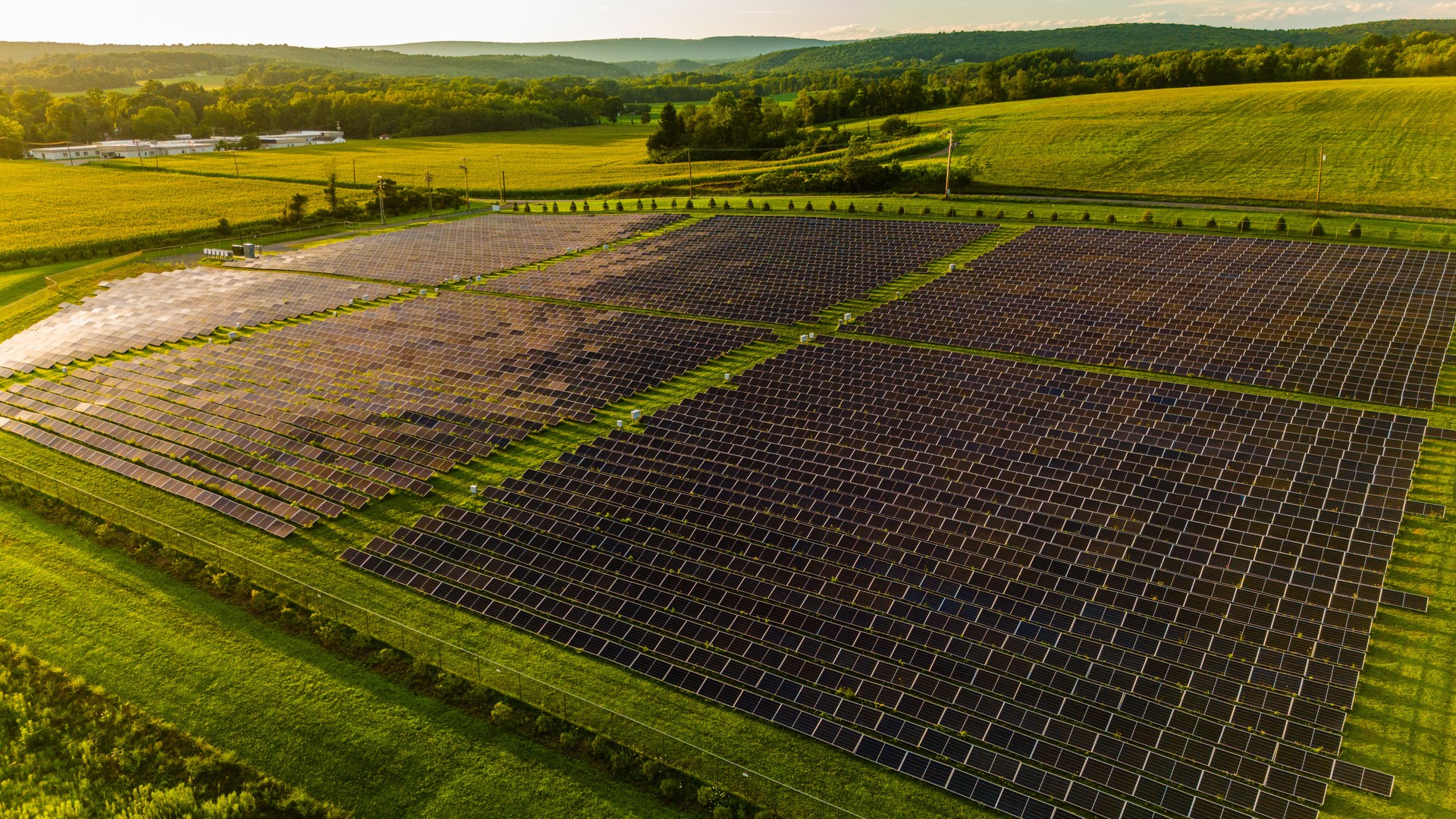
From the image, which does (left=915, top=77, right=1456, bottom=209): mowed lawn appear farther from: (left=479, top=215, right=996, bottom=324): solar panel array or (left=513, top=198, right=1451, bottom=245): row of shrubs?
(left=479, top=215, right=996, bottom=324): solar panel array

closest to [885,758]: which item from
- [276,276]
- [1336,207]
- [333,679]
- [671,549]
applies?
[671,549]

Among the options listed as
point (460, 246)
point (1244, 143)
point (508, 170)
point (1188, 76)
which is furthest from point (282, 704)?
point (1188, 76)

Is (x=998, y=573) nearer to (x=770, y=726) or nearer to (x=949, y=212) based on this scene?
(x=770, y=726)

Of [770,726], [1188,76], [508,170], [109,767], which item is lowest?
[109,767]

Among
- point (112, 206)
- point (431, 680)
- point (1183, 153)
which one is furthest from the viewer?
point (112, 206)

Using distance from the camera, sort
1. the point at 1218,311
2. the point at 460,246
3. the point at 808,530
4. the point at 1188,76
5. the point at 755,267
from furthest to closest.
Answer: the point at 1188,76 → the point at 460,246 → the point at 755,267 → the point at 1218,311 → the point at 808,530

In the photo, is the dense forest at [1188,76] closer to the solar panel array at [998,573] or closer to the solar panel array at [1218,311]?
the solar panel array at [1218,311]

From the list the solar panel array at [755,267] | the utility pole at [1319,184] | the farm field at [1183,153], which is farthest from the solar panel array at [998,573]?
the farm field at [1183,153]
